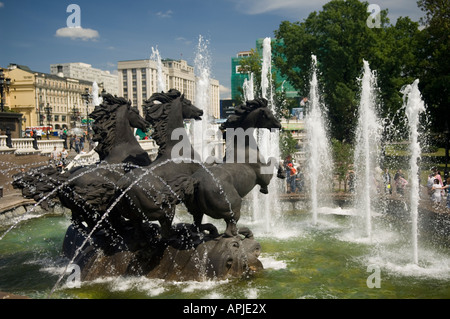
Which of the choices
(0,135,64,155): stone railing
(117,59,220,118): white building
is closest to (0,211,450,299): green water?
(0,135,64,155): stone railing

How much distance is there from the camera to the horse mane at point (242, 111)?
26.2ft

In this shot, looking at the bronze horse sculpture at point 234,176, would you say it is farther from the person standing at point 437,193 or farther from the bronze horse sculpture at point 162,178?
the person standing at point 437,193

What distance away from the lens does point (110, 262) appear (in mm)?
7707

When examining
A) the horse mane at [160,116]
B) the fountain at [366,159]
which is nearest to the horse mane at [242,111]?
the horse mane at [160,116]

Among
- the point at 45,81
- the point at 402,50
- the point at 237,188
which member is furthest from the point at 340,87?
the point at 45,81

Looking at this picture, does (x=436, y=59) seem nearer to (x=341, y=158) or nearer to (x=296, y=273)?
(x=341, y=158)

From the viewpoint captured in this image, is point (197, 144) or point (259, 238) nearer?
point (259, 238)

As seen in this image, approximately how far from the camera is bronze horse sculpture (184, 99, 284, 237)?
716 centimetres

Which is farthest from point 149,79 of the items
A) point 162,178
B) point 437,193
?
point 162,178

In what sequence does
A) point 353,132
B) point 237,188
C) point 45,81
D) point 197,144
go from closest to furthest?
point 237,188 → point 197,144 → point 353,132 → point 45,81

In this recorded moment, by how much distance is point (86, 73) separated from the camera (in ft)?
456

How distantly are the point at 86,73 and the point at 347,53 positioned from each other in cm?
12579

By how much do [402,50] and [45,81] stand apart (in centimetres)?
8299
